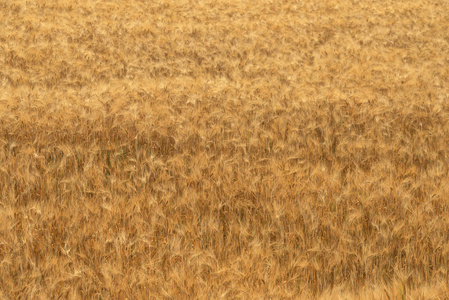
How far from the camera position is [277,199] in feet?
9.39

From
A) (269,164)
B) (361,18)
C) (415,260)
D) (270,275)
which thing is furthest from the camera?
(361,18)

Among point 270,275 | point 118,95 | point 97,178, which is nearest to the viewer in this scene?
point 270,275

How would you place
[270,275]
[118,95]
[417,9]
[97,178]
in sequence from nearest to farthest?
[270,275] → [97,178] → [118,95] → [417,9]

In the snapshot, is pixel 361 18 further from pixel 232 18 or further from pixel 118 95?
pixel 118 95

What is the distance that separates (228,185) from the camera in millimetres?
3092

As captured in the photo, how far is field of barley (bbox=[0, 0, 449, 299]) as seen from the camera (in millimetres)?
2172

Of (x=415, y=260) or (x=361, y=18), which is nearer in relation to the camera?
(x=415, y=260)

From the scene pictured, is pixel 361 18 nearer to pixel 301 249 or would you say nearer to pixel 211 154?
pixel 211 154

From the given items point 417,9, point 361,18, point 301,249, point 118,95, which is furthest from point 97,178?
point 417,9

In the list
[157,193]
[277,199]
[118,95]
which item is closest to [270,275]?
[277,199]

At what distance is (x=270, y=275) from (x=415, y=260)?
0.77 metres

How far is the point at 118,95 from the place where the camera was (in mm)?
4965

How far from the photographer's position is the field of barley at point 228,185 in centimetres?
217

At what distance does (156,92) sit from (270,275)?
344cm
